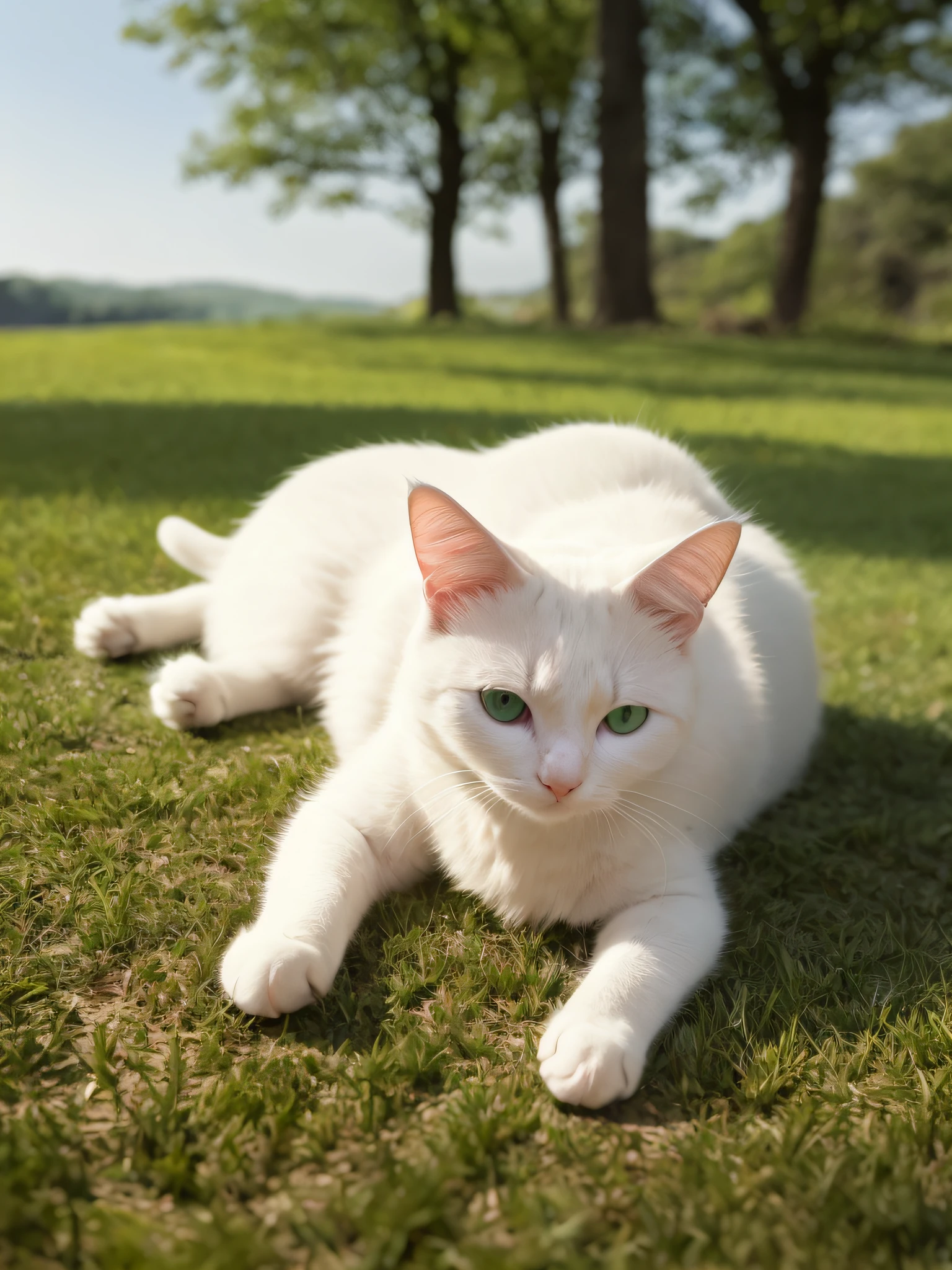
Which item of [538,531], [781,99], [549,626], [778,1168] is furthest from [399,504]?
[781,99]

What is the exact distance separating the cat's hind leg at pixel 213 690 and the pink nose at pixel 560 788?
1387 mm

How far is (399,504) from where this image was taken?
9.79 feet

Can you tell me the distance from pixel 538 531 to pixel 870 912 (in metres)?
1.29

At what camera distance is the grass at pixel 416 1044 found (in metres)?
1.36

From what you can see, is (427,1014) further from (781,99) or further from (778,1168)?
(781,99)

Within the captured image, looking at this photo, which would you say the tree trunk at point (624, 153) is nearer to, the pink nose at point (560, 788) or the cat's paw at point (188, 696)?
the cat's paw at point (188, 696)

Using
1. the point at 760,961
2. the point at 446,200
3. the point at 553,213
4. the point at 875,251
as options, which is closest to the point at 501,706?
the point at 760,961

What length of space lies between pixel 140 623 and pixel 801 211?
18289 millimetres

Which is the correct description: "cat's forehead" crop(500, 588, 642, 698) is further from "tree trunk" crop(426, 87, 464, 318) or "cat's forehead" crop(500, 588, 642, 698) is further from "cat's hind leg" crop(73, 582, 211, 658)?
"tree trunk" crop(426, 87, 464, 318)

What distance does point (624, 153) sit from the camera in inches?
599

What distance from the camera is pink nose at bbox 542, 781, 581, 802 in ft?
5.56

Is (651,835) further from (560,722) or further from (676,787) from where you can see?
(560,722)

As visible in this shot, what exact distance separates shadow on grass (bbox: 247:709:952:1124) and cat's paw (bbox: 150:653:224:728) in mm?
934

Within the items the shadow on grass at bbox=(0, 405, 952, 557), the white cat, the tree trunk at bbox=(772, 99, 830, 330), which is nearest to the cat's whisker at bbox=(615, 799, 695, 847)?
the white cat
